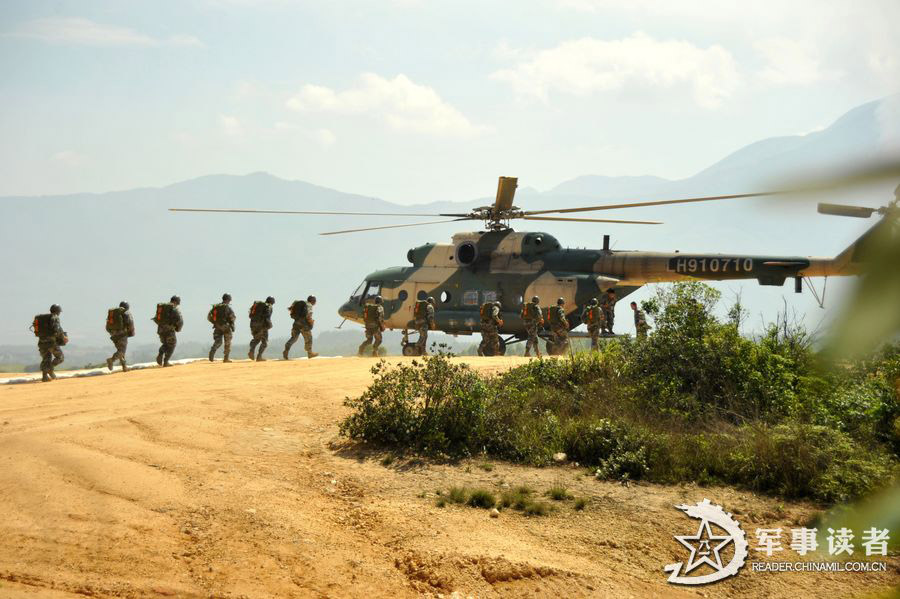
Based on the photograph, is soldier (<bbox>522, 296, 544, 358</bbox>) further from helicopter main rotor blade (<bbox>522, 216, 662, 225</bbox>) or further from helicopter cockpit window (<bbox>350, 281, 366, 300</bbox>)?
helicopter cockpit window (<bbox>350, 281, 366, 300</bbox>)

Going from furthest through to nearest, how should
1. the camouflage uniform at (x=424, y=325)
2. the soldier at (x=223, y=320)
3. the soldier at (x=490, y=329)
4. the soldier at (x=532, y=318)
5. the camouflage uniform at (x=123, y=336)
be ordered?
the camouflage uniform at (x=424, y=325)
the soldier at (x=490, y=329)
the soldier at (x=532, y=318)
the soldier at (x=223, y=320)
the camouflage uniform at (x=123, y=336)

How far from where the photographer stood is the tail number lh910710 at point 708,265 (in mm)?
17922

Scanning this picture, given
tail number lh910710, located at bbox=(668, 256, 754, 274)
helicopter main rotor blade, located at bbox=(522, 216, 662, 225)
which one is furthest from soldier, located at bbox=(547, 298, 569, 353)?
tail number lh910710, located at bbox=(668, 256, 754, 274)

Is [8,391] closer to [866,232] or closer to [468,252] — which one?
[468,252]

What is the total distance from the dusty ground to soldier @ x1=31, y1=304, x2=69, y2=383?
16.8 feet

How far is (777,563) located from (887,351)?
6893 mm

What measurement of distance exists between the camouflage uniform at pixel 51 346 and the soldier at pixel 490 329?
30.5 feet

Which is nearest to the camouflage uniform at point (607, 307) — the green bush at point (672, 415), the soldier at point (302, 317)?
the green bush at point (672, 415)

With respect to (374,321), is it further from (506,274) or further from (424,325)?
(506,274)

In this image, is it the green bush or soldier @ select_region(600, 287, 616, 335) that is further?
soldier @ select_region(600, 287, 616, 335)

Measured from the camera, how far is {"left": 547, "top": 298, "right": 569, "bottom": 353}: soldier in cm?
1919

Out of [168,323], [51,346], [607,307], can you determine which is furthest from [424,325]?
[51,346]

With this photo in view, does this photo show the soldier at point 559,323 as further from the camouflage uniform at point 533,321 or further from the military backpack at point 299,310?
the military backpack at point 299,310

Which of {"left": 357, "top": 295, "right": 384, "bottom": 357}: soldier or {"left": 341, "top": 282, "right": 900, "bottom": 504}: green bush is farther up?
{"left": 357, "top": 295, "right": 384, "bottom": 357}: soldier
